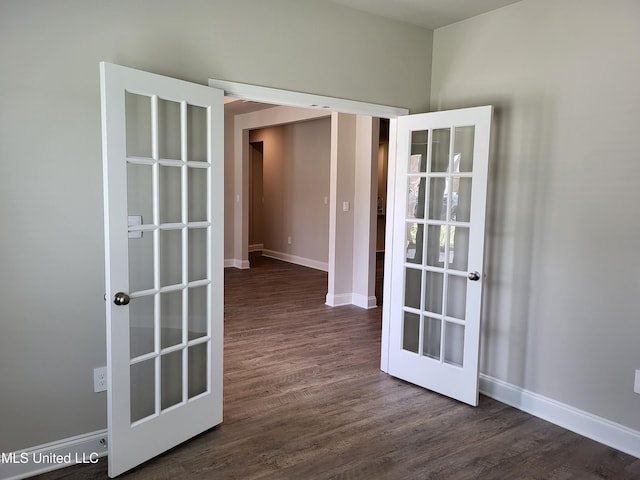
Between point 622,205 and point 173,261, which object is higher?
point 622,205

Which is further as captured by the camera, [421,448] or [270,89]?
[270,89]

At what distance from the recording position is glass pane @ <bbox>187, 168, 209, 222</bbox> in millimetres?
2693

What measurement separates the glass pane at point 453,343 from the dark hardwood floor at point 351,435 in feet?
0.94

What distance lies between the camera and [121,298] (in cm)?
232

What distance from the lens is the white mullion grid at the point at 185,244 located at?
8.38 ft

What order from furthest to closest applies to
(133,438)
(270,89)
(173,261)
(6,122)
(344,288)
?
(344,288)
(270,89)
(173,261)
(133,438)
(6,122)

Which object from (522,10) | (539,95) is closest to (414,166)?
(539,95)

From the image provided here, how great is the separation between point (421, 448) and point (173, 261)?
1.76 metres

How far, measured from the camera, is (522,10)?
10.5 ft

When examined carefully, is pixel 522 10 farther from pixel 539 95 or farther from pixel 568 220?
pixel 568 220

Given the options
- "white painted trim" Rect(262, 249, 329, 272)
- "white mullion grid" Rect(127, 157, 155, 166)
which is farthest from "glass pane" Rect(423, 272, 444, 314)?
"white painted trim" Rect(262, 249, 329, 272)

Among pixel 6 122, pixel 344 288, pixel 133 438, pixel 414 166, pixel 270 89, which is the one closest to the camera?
pixel 6 122

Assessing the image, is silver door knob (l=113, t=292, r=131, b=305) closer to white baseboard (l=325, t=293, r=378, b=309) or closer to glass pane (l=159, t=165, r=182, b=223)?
glass pane (l=159, t=165, r=182, b=223)

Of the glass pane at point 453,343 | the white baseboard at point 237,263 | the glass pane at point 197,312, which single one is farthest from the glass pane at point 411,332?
the white baseboard at point 237,263
